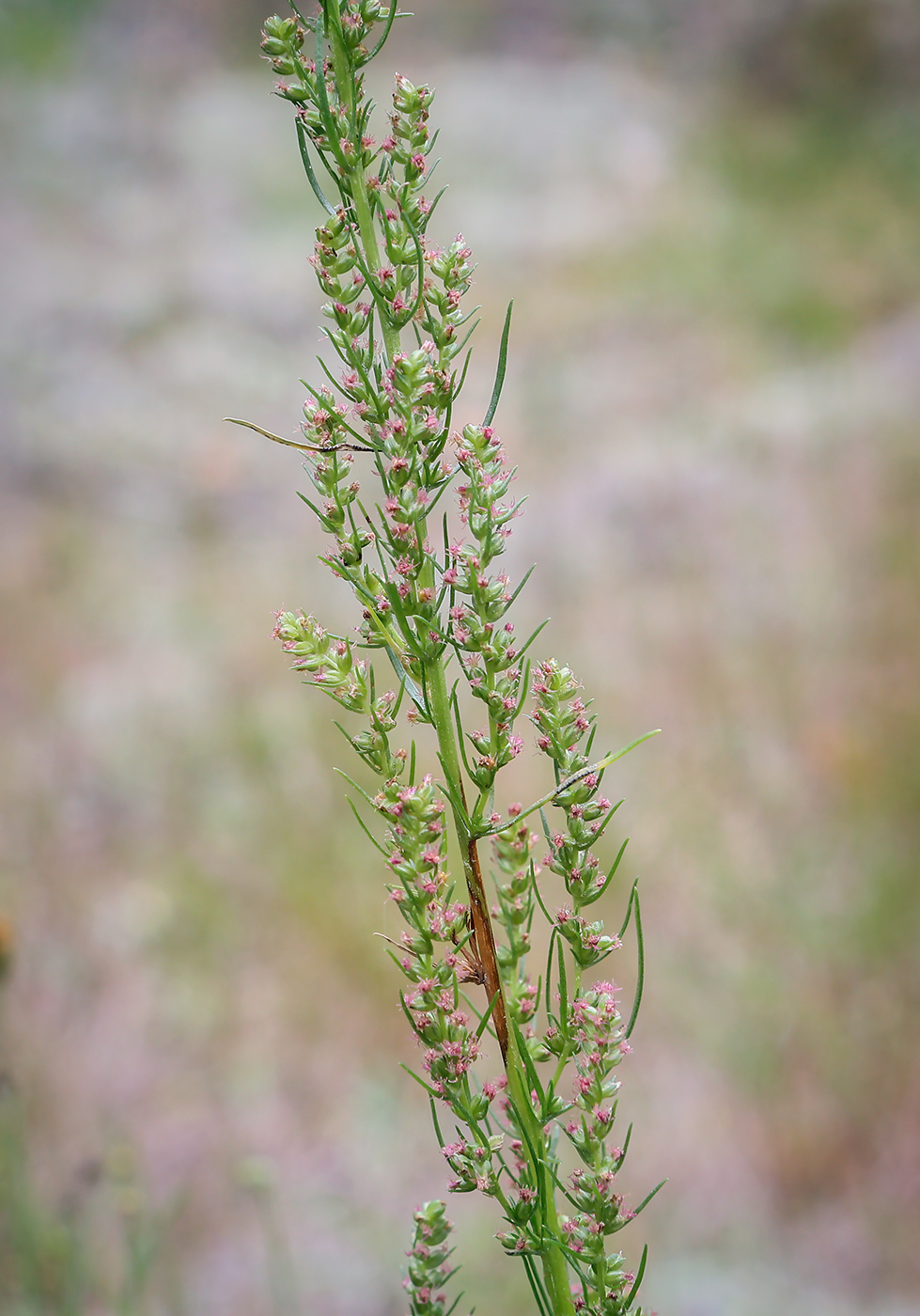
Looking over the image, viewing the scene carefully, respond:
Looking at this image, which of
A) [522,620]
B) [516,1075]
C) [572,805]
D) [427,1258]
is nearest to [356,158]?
[572,805]

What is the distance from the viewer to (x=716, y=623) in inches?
133

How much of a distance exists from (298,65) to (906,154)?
19.2ft

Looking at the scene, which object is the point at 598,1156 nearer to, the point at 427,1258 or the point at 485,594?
the point at 427,1258

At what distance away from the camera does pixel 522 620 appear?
3555 mm

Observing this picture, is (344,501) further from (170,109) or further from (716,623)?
(170,109)

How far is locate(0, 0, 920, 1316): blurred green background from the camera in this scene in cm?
208

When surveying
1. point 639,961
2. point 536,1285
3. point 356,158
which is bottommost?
point 536,1285

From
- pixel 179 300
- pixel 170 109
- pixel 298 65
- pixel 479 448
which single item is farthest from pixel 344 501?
pixel 170 109

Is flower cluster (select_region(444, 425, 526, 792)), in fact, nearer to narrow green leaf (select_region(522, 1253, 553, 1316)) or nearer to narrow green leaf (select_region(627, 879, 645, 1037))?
narrow green leaf (select_region(627, 879, 645, 1037))

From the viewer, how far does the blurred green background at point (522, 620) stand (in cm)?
208

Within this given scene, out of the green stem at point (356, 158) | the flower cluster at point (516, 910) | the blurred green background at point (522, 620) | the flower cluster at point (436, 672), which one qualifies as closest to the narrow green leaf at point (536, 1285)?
the flower cluster at point (436, 672)

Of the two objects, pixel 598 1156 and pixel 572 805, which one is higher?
pixel 572 805

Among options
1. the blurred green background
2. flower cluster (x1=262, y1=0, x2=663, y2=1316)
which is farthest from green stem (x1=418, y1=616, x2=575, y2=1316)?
the blurred green background

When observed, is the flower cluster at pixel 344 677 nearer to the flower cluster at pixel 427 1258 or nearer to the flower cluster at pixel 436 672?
the flower cluster at pixel 436 672
